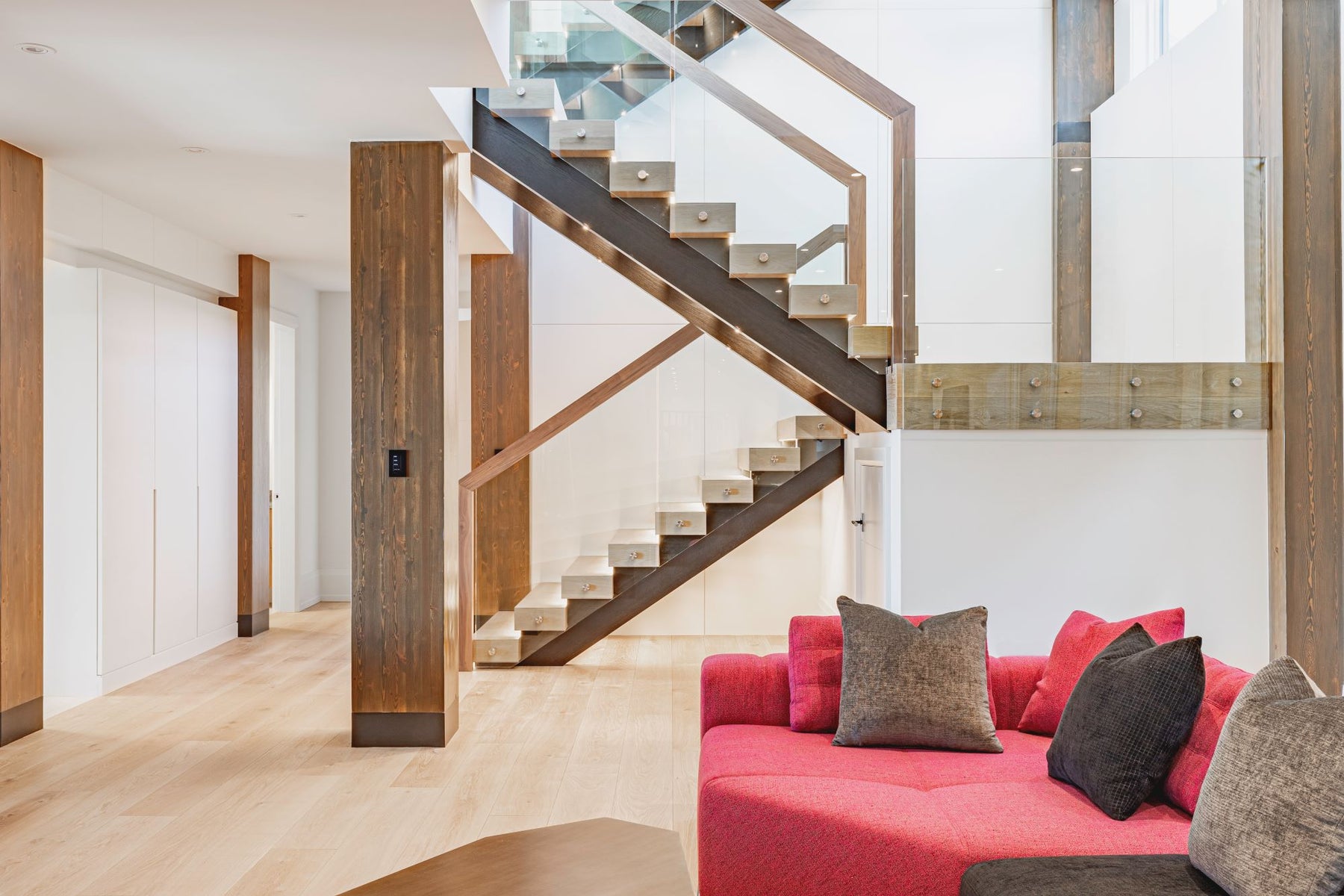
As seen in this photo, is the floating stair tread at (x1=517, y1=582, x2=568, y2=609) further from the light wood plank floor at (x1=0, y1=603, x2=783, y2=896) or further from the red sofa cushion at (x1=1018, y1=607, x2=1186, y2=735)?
the red sofa cushion at (x1=1018, y1=607, x2=1186, y2=735)

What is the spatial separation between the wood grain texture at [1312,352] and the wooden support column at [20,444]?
5.48 meters

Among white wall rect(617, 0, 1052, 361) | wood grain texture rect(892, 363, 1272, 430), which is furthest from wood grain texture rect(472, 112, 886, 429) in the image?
wood grain texture rect(892, 363, 1272, 430)

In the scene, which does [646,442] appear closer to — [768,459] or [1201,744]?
[768,459]

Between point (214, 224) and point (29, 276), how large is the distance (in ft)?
5.20

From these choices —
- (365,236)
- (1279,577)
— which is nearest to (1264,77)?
(1279,577)

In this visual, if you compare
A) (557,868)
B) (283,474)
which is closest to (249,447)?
(283,474)

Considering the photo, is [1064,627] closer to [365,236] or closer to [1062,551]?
[1062,551]

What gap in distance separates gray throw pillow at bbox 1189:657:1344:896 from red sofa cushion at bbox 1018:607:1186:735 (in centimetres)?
75

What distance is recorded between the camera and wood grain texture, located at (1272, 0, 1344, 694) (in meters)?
3.93

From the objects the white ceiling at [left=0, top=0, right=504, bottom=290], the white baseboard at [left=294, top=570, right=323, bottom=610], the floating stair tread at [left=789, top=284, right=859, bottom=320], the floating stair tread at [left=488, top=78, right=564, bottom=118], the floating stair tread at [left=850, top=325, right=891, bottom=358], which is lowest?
the white baseboard at [left=294, top=570, right=323, bottom=610]

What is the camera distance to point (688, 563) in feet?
19.9

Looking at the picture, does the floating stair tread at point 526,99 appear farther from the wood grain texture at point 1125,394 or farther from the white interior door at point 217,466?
the white interior door at point 217,466

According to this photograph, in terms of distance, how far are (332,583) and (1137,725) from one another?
23.9 ft

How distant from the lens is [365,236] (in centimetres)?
424
